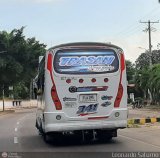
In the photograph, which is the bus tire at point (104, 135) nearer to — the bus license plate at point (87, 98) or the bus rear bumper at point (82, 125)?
the bus rear bumper at point (82, 125)

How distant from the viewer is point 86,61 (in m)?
17.0

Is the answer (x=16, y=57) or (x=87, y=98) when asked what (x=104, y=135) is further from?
(x=16, y=57)

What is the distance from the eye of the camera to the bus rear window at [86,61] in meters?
16.9

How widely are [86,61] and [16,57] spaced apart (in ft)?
171

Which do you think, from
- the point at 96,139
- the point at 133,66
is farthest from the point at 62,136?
the point at 133,66

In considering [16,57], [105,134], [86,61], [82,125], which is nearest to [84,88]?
[86,61]

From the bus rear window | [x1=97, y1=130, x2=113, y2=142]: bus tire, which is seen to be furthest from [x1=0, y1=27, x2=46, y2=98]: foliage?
the bus rear window

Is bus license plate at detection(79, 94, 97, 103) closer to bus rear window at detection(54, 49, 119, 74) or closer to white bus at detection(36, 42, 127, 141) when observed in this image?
white bus at detection(36, 42, 127, 141)

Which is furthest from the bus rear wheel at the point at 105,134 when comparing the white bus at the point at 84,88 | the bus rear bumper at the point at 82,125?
the bus rear bumper at the point at 82,125

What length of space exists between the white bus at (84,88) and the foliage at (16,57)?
48.8m

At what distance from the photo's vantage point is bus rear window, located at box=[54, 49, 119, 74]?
55.3ft

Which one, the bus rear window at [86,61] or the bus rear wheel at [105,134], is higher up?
the bus rear window at [86,61]

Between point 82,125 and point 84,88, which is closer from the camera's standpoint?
point 82,125

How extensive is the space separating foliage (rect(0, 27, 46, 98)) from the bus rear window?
48.8 meters
